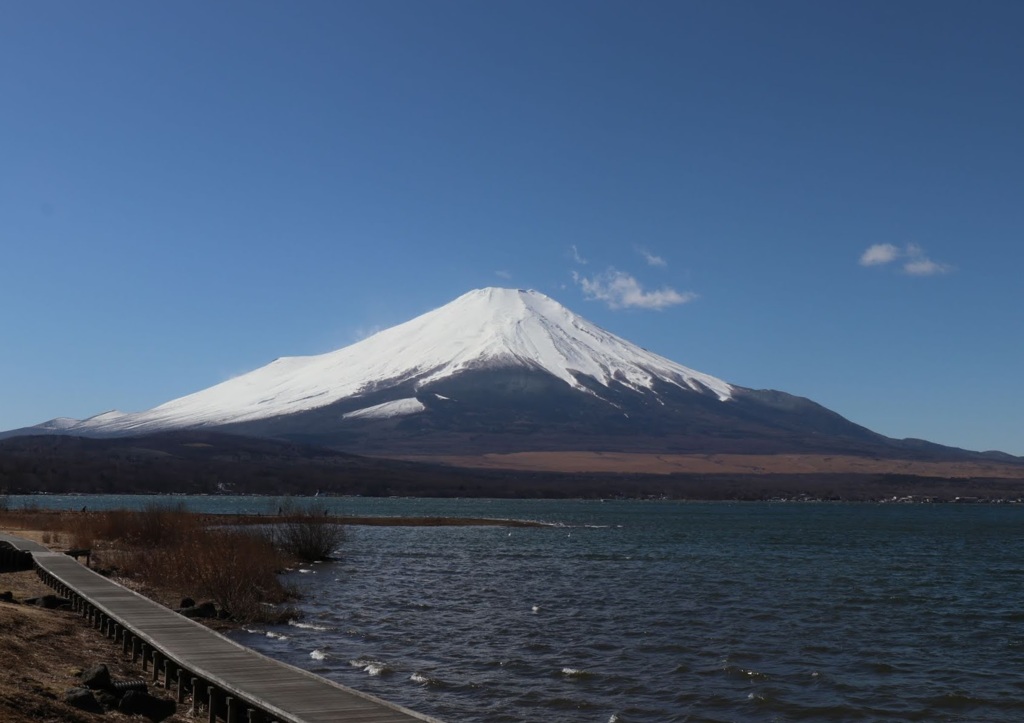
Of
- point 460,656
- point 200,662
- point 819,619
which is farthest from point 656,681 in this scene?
point 819,619

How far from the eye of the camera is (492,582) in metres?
40.3

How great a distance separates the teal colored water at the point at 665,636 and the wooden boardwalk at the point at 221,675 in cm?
→ 294

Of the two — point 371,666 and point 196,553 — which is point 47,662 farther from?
point 196,553

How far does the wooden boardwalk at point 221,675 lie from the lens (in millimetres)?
14023

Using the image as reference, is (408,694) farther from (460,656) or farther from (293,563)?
(293,563)

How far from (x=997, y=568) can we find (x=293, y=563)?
3218 cm

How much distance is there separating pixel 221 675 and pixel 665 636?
45.9ft

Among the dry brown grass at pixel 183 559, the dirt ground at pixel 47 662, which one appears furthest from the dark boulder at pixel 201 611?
the dirt ground at pixel 47 662

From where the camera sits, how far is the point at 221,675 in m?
Result: 16.0

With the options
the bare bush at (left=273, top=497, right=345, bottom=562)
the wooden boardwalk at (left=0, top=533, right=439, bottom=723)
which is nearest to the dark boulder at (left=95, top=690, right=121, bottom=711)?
the wooden boardwalk at (left=0, top=533, right=439, bottom=723)

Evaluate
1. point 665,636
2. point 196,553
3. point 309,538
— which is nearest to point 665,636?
point 665,636

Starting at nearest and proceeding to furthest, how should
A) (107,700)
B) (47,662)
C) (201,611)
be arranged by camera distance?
(107,700)
(47,662)
(201,611)

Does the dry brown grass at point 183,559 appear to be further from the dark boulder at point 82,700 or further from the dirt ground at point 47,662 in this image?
the dark boulder at point 82,700

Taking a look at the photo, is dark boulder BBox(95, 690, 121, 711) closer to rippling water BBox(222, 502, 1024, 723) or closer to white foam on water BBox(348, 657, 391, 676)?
rippling water BBox(222, 502, 1024, 723)
